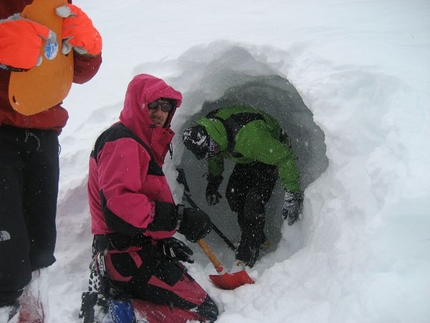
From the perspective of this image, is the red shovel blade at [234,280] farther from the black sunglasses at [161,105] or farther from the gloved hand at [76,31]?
the gloved hand at [76,31]

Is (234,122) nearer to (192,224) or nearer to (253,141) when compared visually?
(253,141)

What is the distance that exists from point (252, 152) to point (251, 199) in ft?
1.85

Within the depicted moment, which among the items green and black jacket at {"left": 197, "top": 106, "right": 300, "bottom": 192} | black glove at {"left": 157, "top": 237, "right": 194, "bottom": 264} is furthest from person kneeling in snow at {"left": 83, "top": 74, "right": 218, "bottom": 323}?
green and black jacket at {"left": 197, "top": 106, "right": 300, "bottom": 192}

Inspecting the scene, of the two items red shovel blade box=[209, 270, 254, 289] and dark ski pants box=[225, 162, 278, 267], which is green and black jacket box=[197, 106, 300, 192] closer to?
dark ski pants box=[225, 162, 278, 267]

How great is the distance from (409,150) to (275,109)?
2942 millimetres

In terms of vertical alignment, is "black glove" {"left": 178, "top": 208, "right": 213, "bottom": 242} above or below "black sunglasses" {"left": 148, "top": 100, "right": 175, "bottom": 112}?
below

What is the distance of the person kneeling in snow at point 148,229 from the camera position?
2391 millimetres

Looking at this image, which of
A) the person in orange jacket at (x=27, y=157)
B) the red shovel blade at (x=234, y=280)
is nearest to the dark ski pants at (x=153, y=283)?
the red shovel blade at (x=234, y=280)

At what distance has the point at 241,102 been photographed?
498 centimetres

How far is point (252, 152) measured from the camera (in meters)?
3.47

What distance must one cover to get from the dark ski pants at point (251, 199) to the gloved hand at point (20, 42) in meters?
2.69

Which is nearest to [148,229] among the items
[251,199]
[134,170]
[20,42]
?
[134,170]

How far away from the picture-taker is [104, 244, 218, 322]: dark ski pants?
2504 mm

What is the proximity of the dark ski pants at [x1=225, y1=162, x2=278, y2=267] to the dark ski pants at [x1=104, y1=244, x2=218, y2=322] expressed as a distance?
48.3 inches
